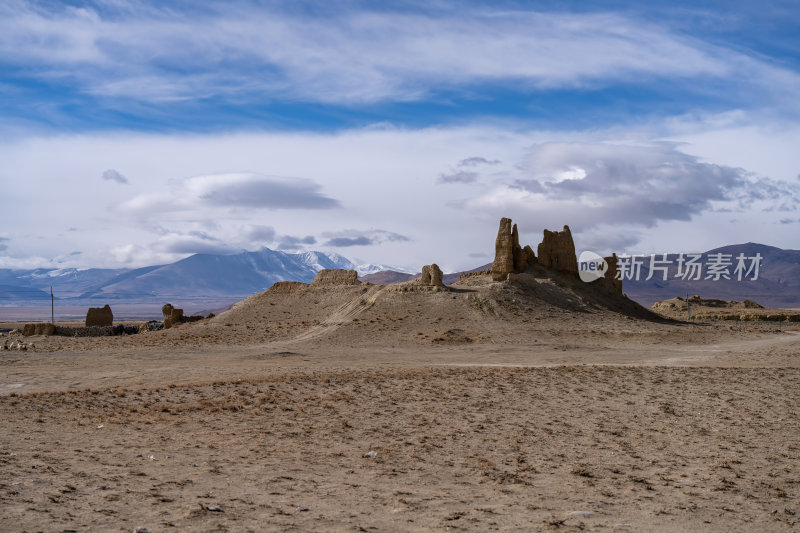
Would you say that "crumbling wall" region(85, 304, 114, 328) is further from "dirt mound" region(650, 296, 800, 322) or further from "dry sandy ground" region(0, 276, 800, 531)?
"dirt mound" region(650, 296, 800, 322)

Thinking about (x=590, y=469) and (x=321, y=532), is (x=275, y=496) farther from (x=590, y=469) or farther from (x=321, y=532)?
(x=590, y=469)

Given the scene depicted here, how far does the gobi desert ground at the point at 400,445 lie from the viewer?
26.5 feet

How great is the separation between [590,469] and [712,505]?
2103 mm

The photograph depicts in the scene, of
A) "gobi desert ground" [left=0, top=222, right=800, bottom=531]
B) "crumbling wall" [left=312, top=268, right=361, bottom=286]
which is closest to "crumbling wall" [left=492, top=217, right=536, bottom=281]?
"crumbling wall" [left=312, top=268, right=361, bottom=286]

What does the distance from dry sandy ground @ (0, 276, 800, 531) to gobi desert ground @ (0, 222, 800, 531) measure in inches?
1.9

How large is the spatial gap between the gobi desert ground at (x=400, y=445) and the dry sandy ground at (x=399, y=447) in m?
0.05

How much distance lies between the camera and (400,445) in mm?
12023

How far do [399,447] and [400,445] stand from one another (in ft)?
0.49

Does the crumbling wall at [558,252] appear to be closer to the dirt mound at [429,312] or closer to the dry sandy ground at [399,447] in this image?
the dirt mound at [429,312]

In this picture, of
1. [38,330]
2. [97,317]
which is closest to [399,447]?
[38,330]

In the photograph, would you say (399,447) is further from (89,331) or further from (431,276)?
(89,331)

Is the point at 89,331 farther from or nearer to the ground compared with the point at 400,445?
farther from the ground

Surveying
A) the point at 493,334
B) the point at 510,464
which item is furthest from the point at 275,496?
the point at 493,334

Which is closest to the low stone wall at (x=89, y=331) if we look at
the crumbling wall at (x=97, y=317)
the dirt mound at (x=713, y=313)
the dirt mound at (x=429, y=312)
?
the crumbling wall at (x=97, y=317)
